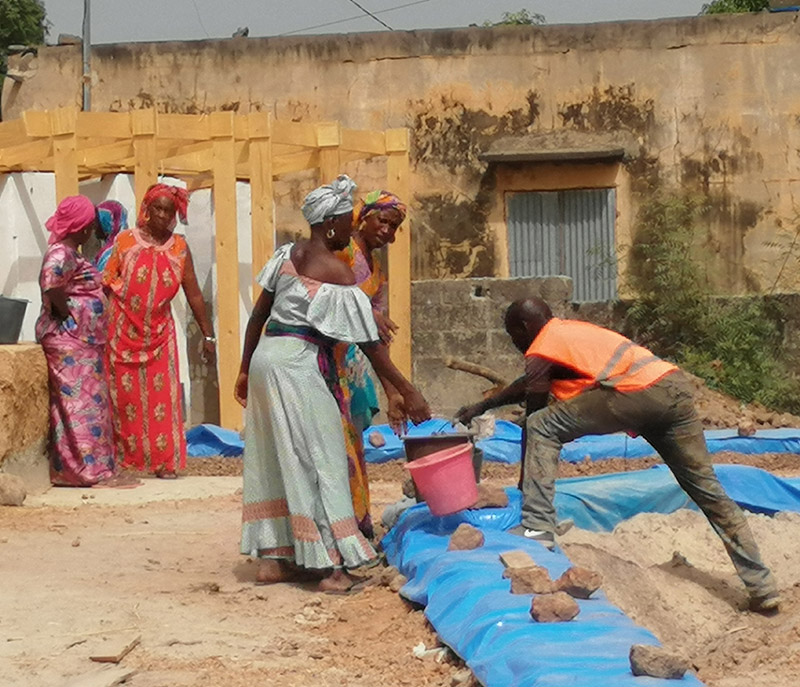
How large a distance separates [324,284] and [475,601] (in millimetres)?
1631

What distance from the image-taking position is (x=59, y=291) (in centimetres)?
916

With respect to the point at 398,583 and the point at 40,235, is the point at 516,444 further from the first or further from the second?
the point at 398,583

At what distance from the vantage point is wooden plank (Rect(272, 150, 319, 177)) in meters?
12.8

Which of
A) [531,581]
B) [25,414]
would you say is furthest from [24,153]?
[531,581]

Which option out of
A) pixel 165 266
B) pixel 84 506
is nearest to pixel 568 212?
pixel 165 266

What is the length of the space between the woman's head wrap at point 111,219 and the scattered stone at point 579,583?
618 centimetres

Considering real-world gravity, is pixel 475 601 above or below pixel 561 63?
below

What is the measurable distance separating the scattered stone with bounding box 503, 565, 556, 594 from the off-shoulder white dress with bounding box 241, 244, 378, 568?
127 cm

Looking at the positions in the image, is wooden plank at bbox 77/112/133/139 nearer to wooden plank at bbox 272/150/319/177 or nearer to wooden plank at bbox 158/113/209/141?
wooden plank at bbox 158/113/209/141

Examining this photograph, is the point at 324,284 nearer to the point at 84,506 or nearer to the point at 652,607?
the point at 652,607

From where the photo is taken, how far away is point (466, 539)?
5.93 metres

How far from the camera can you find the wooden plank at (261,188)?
11539mm

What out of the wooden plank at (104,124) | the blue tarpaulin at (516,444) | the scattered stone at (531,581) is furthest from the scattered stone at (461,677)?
the wooden plank at (104,124)

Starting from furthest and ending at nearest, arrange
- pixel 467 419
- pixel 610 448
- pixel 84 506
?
pixel 610 448
pixel 84 506
pixel 467 419
